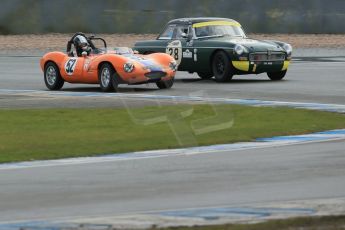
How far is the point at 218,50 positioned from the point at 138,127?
8.76 meters

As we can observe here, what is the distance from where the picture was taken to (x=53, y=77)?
70.2ft

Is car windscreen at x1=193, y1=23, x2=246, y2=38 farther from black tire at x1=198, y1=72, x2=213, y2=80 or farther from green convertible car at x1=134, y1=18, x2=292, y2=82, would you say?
black tire at x1=198, y1=72, x2=213, y2=80

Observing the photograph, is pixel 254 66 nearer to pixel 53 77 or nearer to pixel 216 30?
pixel 216 30

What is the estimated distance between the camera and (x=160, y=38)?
23.6 m

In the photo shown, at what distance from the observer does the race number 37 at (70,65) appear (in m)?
20.8

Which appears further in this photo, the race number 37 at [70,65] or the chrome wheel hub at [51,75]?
the chrome wheel hub at [51,75]

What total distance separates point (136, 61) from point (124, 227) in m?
13.0

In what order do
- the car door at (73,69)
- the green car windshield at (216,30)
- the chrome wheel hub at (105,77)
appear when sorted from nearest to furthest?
1. the chrome wheel hub at (105,77)
2. the car door at (73,69)
3. the green car windshield at (216,30)

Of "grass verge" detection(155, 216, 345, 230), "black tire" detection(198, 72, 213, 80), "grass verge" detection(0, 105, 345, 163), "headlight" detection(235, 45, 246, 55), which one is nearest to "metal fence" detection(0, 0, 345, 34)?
"black tire" detection(198, 72, 213, 80)

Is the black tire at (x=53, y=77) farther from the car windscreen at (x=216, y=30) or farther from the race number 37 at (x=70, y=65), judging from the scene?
the car windscreen at (x=216, y=30)

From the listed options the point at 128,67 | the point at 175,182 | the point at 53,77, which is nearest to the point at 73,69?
the point at 53,77

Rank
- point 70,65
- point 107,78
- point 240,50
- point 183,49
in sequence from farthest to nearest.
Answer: point 183,49 → point 240,50 → point 70,65 → point 107,78

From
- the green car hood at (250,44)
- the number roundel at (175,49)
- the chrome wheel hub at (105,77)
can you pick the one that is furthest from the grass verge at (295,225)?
the number roundel at (175,49)

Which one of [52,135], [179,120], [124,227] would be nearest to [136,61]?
[179,120]
